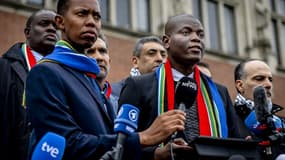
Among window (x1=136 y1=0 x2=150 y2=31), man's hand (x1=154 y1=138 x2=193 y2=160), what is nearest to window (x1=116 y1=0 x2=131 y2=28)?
window (x1=136 y1=0 x2=150 y2=31)

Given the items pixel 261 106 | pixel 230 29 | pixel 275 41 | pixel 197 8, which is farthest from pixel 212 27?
pixel 261 106

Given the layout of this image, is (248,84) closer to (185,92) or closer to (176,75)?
(176,75)

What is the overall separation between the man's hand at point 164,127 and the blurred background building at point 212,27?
31.9 ft

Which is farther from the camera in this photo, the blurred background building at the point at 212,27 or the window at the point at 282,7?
the window at the point at 282,7

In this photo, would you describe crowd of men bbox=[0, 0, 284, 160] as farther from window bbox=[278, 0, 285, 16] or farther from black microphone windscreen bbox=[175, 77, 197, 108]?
window bbox=[278, 0, 285, 16]

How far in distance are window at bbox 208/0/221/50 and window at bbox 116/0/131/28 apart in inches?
128

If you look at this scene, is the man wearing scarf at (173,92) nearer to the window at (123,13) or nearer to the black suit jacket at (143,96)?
the black suit jacket at (143,96)

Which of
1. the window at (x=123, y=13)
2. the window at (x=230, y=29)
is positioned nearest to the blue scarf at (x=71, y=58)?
the window at (x=123, y=13)

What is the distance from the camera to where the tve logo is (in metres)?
2.68

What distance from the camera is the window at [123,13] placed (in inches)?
588

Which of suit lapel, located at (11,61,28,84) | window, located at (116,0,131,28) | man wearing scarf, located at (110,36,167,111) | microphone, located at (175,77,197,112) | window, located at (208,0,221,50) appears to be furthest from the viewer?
window, located at (208,0,221,50)

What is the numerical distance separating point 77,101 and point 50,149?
0.35m

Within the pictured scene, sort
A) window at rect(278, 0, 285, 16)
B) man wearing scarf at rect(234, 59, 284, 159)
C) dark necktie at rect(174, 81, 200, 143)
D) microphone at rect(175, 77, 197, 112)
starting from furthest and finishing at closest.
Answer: window at rect(278, 0, 285, 16) < man wearing scarf at rect(234, 59, 284, 159) < dark necktie at rect(174, 81, 200, 143) < microphone at rect(175, 77, 197, 112)

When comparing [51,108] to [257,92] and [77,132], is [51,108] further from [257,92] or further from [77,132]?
[257,92]
